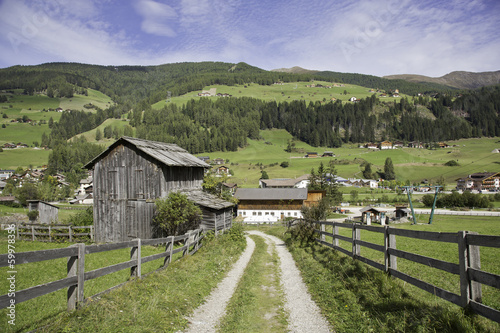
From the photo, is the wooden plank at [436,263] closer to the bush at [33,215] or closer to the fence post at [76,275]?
the fence post at [76,275]

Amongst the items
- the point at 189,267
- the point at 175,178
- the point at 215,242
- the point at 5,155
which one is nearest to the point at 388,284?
the point at 189,267

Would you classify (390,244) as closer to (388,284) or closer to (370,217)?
(388,284)

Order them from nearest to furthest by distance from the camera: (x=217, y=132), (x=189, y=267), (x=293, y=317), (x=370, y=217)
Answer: (x=293, y=317) → (x=189, y=267) → (x=370, y=217) → (x=217, y=132)

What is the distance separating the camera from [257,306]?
8.00m

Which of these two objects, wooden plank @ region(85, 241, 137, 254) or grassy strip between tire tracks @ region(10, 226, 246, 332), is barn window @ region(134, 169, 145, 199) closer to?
grassy strip between tire tracks @ region(10, 226, 246, 332)

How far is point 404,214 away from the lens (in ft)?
196

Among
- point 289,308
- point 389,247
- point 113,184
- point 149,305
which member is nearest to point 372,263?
point 389,247

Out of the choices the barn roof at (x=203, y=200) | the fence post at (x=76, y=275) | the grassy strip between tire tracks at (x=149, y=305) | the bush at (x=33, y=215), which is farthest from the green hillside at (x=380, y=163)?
the fence post at (x=76, y=275)

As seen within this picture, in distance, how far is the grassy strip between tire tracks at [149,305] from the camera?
564 centimetres

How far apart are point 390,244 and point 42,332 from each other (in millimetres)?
7722

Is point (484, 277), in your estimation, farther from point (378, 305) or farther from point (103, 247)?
point (103, 247)

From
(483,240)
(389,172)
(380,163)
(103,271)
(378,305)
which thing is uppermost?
(380,163)

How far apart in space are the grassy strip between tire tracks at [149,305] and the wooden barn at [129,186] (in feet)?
54.3

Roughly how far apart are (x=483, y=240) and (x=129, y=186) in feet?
88.8
